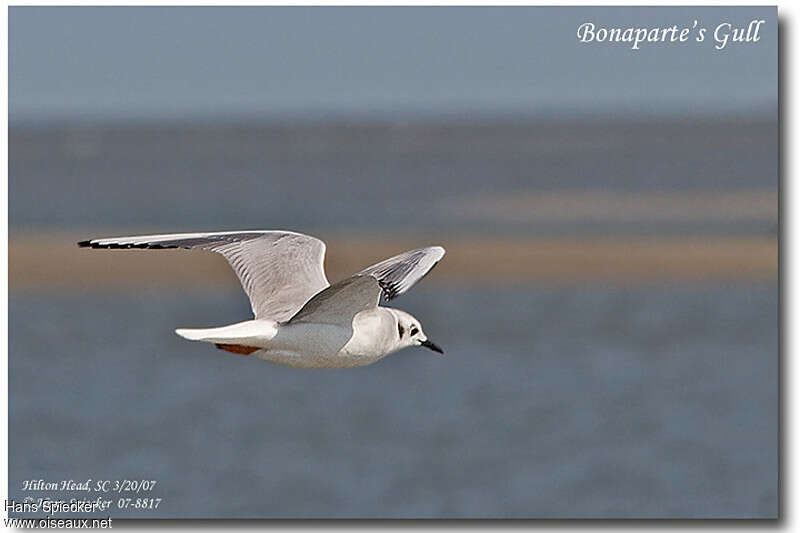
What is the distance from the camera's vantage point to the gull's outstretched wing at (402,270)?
14.7 ft

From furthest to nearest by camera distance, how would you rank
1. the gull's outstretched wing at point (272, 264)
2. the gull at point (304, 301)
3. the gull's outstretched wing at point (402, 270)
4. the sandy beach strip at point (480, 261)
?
the sandy beach strip at point (480, 261) < the gull's outstretched wing at point (272, 264) < the gull at point (304, 301) < the gull's outstretched wing at point (402, 270)

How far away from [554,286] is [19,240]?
338cm

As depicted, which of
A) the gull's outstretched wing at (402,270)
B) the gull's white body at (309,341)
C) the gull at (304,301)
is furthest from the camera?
the gull's white body at (309,341)

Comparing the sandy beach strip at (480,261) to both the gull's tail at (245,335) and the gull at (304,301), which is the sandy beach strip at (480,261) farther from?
the gull's tail at (245,335)

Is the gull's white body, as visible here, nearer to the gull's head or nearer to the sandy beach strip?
the gull's head

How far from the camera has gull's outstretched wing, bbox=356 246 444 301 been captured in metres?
4.47

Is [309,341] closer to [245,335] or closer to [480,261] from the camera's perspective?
[245,335]

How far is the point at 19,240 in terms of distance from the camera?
42.3 feet

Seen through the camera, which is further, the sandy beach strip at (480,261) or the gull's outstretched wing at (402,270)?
the sandy beach strip at (480,261)

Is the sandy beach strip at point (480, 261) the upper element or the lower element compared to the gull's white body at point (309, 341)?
upper

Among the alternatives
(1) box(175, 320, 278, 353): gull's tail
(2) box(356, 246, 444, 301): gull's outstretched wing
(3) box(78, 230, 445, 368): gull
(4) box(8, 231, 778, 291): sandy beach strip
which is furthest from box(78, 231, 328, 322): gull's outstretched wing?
(4) box(8, 231, 778, 291): sandy beach strip

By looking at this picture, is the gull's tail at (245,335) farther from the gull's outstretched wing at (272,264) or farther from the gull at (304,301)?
the gull's outstretched wing at (272,264)

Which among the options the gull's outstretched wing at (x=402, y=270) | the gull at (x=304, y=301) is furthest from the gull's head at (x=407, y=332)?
the gull's outstretched wing at (x=402, y=270)

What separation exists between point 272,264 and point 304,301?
0.64 feet
